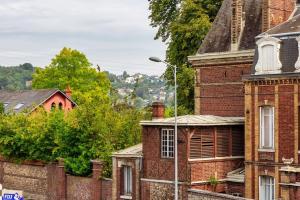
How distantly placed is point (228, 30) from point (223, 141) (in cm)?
871

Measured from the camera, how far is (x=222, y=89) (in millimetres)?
42656

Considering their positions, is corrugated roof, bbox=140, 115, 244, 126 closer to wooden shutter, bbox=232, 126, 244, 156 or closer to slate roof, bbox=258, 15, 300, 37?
wooden shutter, bbox=232, 126, 244, 156

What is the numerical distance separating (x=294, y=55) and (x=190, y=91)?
16.7 metres

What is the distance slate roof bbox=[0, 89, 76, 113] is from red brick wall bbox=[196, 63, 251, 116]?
34.2 m

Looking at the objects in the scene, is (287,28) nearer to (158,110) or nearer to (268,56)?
(268,56)

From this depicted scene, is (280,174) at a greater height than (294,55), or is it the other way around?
(294,55)

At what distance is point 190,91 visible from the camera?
50.3 m

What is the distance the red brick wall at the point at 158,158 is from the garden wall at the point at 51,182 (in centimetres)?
406

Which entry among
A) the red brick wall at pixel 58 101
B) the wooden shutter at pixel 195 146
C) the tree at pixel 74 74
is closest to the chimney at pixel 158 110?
the wooden shutter at pixel 195 146

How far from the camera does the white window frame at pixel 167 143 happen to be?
121 feet

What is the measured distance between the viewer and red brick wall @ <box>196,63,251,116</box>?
41644mm

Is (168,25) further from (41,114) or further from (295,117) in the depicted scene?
(295,117)

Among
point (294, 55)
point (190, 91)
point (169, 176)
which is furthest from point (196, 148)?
point (190, 91)

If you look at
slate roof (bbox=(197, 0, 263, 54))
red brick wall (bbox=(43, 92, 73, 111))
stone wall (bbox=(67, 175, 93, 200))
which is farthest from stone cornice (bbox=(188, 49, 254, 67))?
→ red brick wall (bbox=(43, 92, 73, 111))
